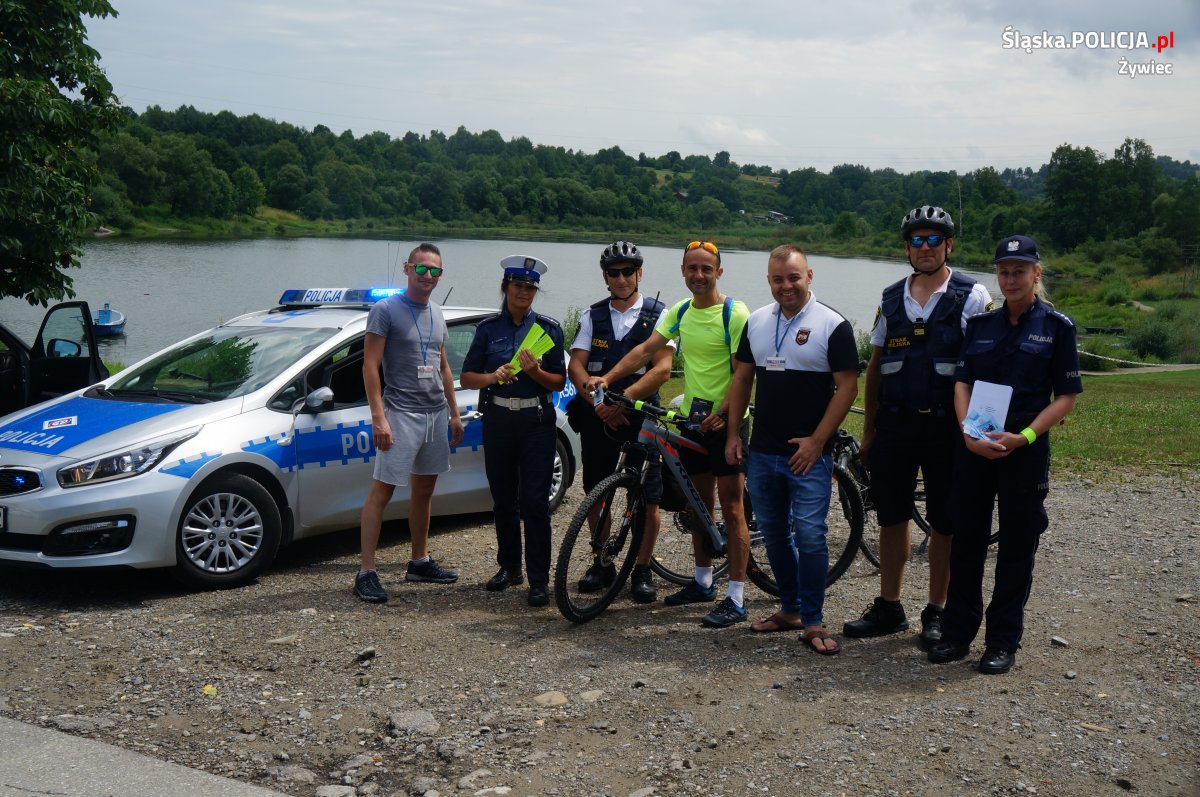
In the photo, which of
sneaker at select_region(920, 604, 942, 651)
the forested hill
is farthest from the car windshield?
the forested hill

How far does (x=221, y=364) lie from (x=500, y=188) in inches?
2106

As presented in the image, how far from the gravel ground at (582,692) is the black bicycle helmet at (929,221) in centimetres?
202

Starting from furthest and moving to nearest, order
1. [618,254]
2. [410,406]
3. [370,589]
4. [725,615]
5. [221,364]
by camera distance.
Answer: [221,364], [410,406], [370,589], [618,254], [725,615]

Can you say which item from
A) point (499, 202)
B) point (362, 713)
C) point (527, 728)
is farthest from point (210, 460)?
point (499, 202)

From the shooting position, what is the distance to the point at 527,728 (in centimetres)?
445

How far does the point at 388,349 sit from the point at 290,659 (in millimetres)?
1941

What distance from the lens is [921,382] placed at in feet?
17.3

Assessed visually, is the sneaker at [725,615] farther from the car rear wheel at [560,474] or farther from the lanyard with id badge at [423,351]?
the car rear wheel at [560,474]

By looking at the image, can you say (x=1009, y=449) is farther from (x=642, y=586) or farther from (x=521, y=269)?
(x=521, y=269)

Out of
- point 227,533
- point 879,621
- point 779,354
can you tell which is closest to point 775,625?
point 879,621

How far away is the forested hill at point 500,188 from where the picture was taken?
191ft

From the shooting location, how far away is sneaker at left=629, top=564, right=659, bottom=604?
6289 mm

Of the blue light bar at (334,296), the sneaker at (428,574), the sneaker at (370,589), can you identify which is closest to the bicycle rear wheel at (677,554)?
the sneaker at (428,574)

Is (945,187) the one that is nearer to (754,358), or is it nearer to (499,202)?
(499,202)
